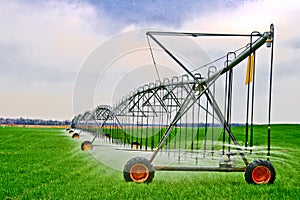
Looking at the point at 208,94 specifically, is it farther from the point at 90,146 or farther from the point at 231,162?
the point at 90,146

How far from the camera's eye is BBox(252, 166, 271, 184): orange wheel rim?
7492 mm

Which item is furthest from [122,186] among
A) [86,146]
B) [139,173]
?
[86,146]

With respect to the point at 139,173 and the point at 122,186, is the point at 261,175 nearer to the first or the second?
the point at 139,173

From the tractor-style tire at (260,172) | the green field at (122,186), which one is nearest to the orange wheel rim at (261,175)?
the tractor-style tire at (260,172)

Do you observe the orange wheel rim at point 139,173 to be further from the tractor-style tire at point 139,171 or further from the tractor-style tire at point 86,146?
the tractor-style tire at point 86,146

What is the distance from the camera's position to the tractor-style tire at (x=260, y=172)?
7430 mm

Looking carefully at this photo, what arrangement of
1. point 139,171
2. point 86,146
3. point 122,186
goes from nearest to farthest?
point 122,186
point 139,171
point 86,146

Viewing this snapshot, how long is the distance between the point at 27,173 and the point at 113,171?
5.74 ft

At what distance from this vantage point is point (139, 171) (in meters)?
7.47

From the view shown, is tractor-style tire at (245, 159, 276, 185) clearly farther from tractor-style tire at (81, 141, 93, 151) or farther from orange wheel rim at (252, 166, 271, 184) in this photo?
tractor-style tire at (81, 141, 93, 151)

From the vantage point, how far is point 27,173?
927 centimetres

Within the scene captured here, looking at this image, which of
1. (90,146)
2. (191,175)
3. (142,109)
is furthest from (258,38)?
(90,146)

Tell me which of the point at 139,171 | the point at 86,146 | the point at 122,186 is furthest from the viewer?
the point at 86,146

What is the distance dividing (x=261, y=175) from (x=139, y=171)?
195 cm
